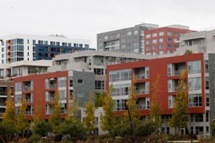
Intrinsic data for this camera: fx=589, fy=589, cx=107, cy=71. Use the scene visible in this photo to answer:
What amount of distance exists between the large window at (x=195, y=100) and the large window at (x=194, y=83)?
3.35 ft

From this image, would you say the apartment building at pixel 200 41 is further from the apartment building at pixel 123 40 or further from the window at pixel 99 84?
the apartment building at pixel 123 40

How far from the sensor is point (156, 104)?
76312 mm

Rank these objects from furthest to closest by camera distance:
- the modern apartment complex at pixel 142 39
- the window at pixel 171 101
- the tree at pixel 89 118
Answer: the modern apartment complex at pixel 142 39 → the tree at pixel 89 118 → the window at pixel 171 101

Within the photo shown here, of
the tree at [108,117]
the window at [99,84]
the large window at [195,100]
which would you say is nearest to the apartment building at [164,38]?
the window at [99,84]

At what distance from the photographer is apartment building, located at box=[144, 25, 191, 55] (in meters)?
156

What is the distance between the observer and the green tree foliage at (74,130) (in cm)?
7788

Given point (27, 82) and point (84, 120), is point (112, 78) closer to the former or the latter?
point (84, 120)

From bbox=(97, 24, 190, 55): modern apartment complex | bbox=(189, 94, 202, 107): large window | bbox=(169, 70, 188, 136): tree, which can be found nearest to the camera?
bbox=(169, 70, 188, 136): tree

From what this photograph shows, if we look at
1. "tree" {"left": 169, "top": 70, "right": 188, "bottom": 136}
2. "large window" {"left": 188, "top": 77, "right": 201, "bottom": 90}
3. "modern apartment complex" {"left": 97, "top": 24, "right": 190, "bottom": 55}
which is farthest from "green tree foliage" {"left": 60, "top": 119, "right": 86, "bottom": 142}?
"modern apartment complex" {"left": 97, "top": 24, "right": 190, "bottom": 55}

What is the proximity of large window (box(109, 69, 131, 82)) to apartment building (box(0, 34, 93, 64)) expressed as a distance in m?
86.5

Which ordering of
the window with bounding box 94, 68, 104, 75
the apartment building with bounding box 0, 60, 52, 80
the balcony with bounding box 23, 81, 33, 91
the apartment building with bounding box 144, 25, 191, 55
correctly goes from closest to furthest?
the balcony with bounding box 23, 81, 33, 91 → the window with bounding box 94, 68, 104, 75 → the apartment building with bounding box 0, 60, 52, 80 → the apartment building with bounding box 144, 25, 191, 55

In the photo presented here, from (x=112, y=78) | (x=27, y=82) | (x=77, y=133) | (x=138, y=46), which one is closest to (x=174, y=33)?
(x=138, y=46)

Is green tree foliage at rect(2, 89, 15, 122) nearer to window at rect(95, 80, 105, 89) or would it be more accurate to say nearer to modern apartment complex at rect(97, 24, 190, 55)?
window at rect(95, 80, 105, 89)

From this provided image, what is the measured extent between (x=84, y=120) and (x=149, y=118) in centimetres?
1081
